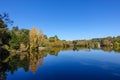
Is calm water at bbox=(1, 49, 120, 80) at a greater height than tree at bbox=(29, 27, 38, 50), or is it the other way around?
tree at bbox=(29, 27, 38, 50)

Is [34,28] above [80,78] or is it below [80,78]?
above

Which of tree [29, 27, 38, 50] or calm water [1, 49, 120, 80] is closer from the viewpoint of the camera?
calm water [1, 49, 120, 80]

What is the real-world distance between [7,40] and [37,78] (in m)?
48.4

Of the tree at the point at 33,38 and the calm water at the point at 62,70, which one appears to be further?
the tree at the point at 33,38

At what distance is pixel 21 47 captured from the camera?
267 feet

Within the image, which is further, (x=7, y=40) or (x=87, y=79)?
(x=7, y=40)

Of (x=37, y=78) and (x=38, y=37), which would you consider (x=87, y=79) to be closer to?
(x=37, y=78)

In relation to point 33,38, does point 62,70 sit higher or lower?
lower

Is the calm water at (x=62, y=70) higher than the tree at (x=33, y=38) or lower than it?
lower

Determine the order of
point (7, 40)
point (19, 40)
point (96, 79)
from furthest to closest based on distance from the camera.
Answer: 1. point (19, 40)
2. point (7, 40)
3. point (96, 79)

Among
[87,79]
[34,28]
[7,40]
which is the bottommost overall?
[87,79]

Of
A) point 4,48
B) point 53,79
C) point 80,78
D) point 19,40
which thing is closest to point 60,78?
point 53,79

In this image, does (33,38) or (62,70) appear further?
(33,38)

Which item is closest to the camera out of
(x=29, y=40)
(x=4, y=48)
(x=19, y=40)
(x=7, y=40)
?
(x=4, y=48)
